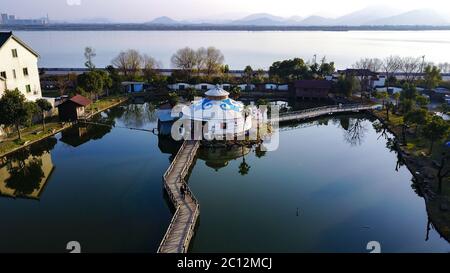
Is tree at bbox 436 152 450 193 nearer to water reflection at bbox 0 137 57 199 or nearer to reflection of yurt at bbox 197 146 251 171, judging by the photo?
reflection of yurt at bbox 197 146 251 171

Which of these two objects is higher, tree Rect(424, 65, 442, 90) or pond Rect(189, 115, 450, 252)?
tree Rect(424, 65, 442, 90)

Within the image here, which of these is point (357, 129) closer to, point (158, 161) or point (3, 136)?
point (158, 161)

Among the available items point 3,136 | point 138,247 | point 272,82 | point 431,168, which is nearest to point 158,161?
point 138,247

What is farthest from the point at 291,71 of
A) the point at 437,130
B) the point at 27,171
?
the point at 27,171

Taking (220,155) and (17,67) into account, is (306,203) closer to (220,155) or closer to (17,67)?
(220,155)

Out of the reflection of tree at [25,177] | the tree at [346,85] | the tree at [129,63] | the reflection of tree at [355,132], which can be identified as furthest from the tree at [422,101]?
the tree at [129,63]

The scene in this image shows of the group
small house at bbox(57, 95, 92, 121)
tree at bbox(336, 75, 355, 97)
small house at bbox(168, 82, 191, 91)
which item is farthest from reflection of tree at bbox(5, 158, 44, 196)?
tree at bbox(336, 75, 355, 97)

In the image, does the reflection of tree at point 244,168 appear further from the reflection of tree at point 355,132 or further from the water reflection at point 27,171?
the water reflection at point 27,171
